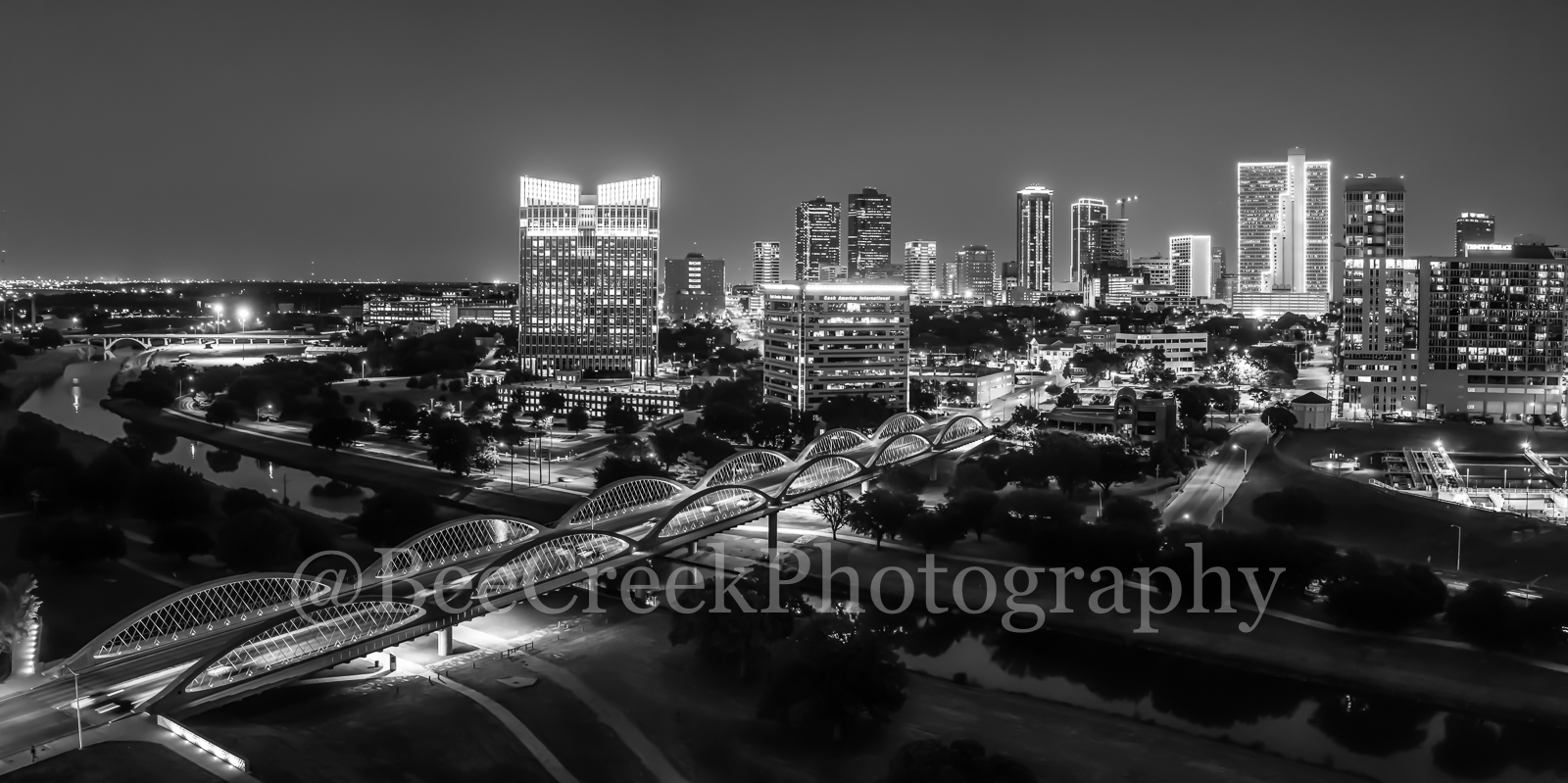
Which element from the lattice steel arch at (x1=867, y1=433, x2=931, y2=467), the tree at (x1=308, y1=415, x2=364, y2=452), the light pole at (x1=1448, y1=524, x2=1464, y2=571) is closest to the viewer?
the light pole at (x1=1448, y1=524, x2=1464, y2=571)

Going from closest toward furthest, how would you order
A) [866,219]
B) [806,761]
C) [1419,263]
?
[806,761] < [1419,263] < [866,219]

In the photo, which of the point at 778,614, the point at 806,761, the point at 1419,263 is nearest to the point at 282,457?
the point at 778,614

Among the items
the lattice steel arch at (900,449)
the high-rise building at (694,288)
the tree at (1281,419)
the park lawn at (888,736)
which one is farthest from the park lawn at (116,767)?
the high-rise building at (694,288)

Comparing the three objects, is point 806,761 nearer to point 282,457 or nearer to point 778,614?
point 778,614

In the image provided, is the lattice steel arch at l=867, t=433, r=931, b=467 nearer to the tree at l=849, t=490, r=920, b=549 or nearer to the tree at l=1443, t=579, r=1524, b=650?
the tree at l=849, t=490, r=920, b=549

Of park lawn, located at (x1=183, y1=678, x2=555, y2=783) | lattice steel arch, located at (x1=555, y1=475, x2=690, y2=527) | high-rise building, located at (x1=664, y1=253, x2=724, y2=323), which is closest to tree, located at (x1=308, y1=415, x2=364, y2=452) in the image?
lattice steel arch, located at (x1=555, y1=475, x2=690, y2=527)
